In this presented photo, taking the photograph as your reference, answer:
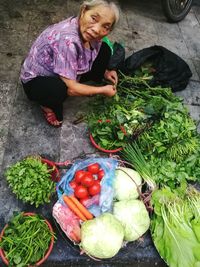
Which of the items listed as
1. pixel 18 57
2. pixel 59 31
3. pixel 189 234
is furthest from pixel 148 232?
pixel 18 57

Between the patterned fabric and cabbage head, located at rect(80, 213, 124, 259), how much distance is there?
4.06 ft

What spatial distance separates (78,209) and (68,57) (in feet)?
4.05

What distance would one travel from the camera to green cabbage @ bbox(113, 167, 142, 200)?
9.13 feet

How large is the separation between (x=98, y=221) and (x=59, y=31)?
156cm

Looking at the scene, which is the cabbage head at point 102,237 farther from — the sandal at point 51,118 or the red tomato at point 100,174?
the sandal at point 51,118

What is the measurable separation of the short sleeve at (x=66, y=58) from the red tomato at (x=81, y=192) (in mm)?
940

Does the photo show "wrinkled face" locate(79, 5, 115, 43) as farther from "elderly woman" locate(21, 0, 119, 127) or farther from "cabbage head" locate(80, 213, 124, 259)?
"cabbage head" locate(80, 213, 124, 259)

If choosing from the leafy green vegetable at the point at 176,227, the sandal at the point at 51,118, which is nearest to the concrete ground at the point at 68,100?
the sandal at the point at 51,118

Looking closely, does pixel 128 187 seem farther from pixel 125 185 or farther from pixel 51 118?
pixel 51 118

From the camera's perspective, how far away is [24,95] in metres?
3.71

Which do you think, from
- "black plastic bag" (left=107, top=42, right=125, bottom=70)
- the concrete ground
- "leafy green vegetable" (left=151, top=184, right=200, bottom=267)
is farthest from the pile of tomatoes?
"black plastic bag" (left=107, top=42, right=125, bottom=70)

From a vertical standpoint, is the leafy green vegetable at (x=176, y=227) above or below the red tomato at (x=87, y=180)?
above

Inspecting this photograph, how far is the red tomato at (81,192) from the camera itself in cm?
269

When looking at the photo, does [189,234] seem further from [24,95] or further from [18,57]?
[18,57]
